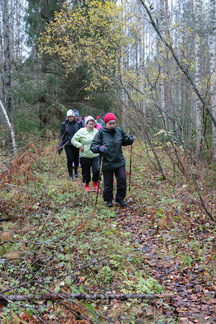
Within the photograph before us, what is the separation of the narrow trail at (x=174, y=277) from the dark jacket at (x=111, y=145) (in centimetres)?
133

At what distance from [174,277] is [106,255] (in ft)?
3.38

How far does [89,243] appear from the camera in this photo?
402 cm

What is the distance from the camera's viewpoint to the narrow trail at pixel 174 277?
110 inches

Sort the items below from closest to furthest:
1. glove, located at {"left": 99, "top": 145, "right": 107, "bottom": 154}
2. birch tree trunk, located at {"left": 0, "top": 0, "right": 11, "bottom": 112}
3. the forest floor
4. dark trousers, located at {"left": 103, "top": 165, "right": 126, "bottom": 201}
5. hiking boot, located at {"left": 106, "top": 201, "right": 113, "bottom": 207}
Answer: the forest floor < glove, located at {"left": 99, "top": 145, "right": 107, "bottom": 154} < dark trousers, located at {"left": 103, "top": 165, "right": 126, "bottom": 201} < hiking boot, located at {"left": 106, "top": 201, "right": 113, "bottom": 207} < birch tree trunk, located at {"left": 0, "top": 0, "right": 11, "bottom": 112}

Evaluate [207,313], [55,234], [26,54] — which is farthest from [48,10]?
[207,313]

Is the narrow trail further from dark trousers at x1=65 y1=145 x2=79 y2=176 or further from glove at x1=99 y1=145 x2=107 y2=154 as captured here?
dark trousers at x1=65 y1=145 x2=79 y2=176

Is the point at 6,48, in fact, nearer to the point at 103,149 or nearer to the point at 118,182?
the point at 103,149

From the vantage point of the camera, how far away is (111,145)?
5.49 meters

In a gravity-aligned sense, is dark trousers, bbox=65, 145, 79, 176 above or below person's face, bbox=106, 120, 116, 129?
below

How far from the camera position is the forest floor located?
8.95 ft

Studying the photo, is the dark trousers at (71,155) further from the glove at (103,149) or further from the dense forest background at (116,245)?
the glove at (103,149)

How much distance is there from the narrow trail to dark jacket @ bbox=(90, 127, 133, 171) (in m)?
1.33

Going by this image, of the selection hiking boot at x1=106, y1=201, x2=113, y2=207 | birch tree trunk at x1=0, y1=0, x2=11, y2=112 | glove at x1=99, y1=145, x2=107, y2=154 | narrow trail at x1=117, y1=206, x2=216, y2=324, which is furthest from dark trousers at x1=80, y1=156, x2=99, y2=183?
birch tree trunk at x1=0, y1=0, x2=11, y2=112

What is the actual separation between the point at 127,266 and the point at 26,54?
559 inches
